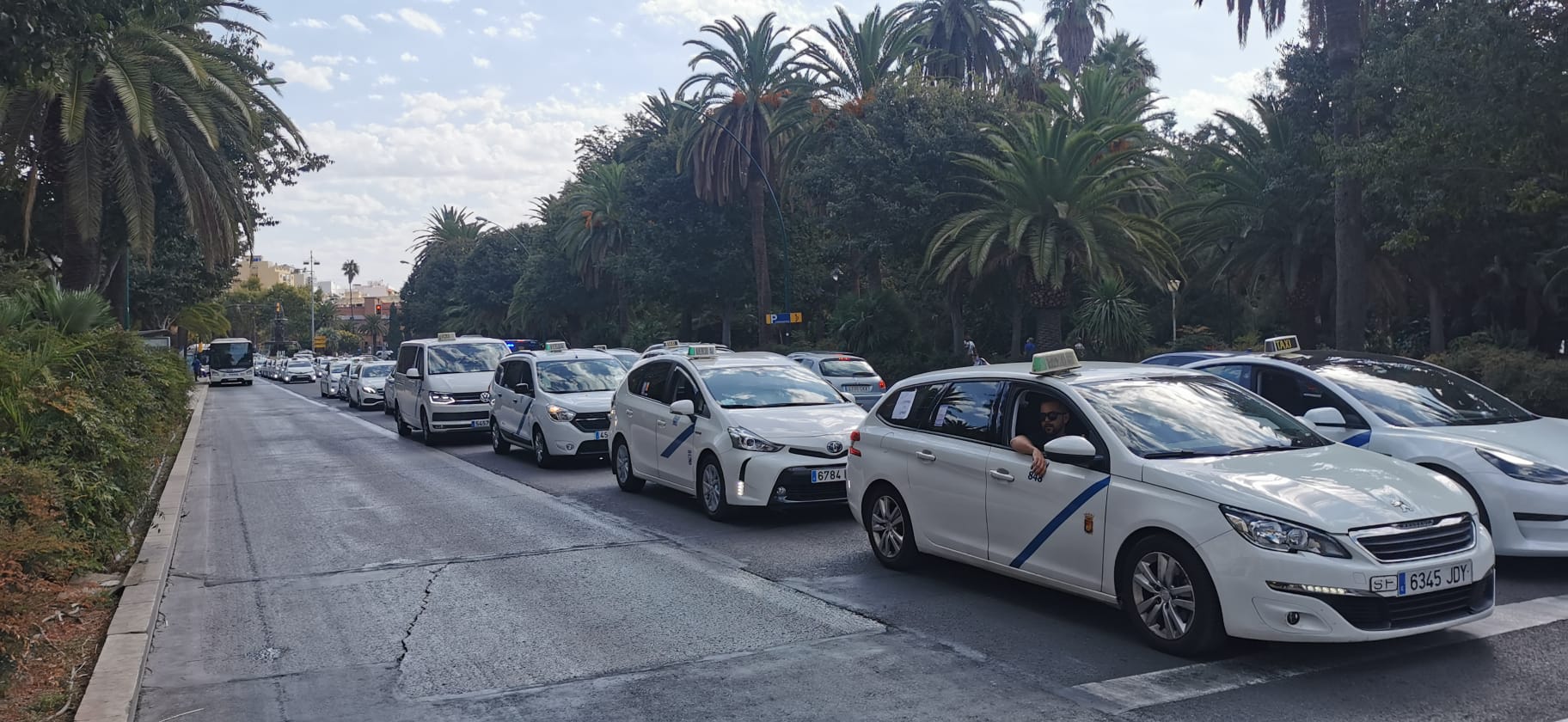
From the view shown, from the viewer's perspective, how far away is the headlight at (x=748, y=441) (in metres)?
10.6

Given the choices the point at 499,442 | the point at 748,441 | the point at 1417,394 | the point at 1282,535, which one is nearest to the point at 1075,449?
the point at 1282,535

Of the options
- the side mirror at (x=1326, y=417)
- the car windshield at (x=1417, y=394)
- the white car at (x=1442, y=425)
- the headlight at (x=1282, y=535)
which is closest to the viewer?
the headlight at (x=1282, y=535)

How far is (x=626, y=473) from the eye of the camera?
1337cm

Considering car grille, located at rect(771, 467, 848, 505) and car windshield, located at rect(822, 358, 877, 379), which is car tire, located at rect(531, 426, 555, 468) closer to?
car grille, located at rect(771, 467, 848, 505)

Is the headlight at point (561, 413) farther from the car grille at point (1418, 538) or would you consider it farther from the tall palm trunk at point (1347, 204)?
the tall palm trunk at point (1347, 204)

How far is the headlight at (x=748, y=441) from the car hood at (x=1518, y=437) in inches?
197

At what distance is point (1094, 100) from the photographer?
1415 inches

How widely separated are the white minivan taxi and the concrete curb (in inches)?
329

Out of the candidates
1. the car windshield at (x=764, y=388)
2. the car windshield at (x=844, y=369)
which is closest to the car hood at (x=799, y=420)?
the car windshield at (x=764, y=388)

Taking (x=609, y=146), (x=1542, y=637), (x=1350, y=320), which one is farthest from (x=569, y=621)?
(x=609, y=146)

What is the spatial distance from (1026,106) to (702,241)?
14.6 meters

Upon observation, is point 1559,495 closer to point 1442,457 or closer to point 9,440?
point 1442,457

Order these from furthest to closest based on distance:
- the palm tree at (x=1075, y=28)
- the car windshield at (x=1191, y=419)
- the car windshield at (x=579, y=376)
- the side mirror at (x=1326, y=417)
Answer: the palm tree at (x=1075, y=28), the car windshield at (x=579, y=376), the side mirror at (x=1326, y=417), the car windshield at (x=1191, y=419)

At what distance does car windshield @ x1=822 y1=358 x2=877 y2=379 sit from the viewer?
23.3 m
